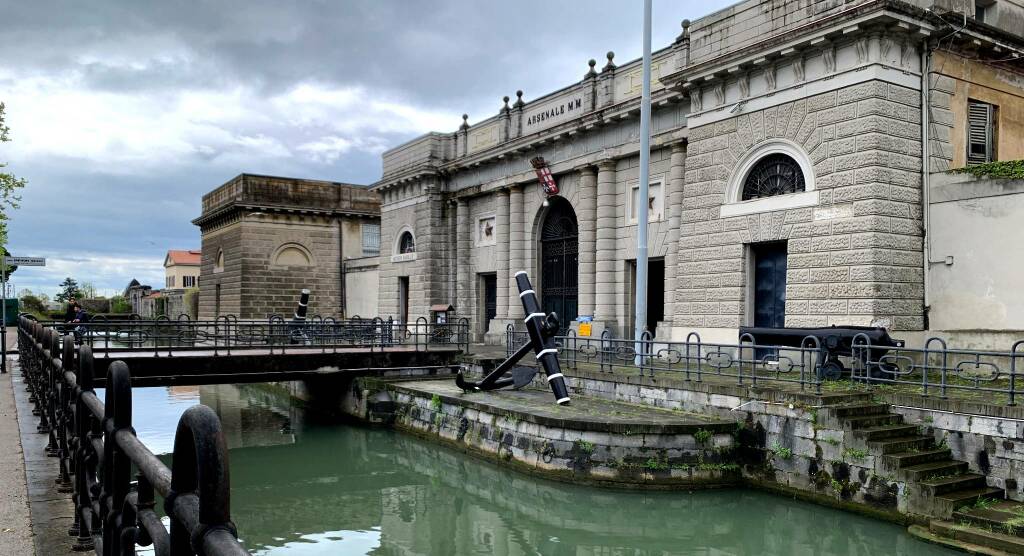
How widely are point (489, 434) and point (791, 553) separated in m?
6.24

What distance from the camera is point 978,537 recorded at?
902 cm

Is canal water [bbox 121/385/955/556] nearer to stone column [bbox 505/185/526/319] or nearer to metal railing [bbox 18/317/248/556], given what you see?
metal railing [bbox 18/317/248/556]

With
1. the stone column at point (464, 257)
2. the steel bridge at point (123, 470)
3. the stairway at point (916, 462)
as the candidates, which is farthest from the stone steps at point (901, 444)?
the stone column at point (464, 257)

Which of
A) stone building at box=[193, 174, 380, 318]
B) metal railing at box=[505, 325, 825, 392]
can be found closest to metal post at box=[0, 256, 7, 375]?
metal railing at box=[505, 325, 825, 392]

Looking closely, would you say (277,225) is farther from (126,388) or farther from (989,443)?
(126,388)

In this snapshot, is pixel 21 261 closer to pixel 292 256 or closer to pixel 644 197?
pixel 644 197

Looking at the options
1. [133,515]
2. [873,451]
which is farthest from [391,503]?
[133,515]

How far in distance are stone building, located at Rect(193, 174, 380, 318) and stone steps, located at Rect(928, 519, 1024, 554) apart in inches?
1159

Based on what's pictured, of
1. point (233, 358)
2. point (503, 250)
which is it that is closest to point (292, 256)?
point (503, 250)

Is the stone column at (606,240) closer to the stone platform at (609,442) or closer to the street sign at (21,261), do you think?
the stone platform at (609,442)

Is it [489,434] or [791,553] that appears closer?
[791,553]

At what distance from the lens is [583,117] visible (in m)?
22.1

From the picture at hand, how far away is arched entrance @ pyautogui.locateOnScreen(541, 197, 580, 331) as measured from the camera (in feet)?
79.3

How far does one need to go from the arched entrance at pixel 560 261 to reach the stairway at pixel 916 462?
12.9 metres
